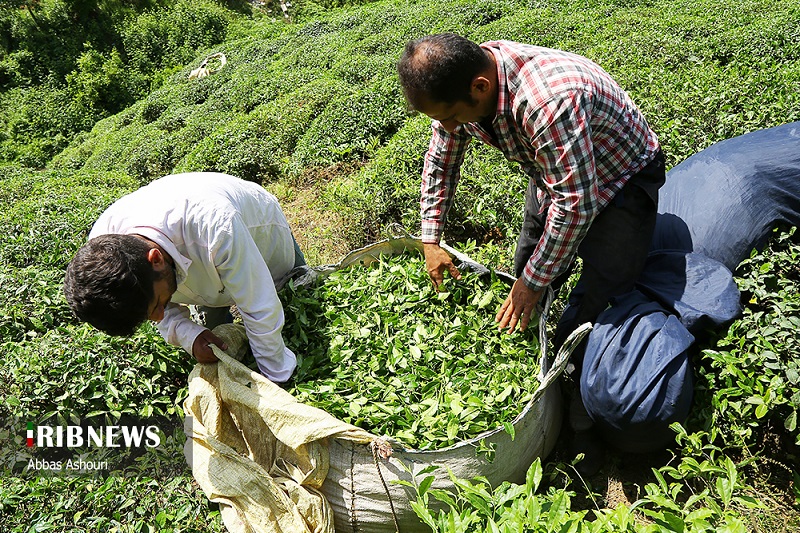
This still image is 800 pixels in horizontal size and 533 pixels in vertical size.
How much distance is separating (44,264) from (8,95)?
20388 mm

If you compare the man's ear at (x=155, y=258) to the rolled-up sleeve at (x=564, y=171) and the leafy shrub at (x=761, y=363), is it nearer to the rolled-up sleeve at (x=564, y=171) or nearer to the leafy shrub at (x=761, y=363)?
the rolled-up sleeve at (x=564, y=171)

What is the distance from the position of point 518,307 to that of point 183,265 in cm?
127

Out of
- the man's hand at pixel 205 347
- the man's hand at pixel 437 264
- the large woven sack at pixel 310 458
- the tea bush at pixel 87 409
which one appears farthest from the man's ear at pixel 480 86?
the tea bush at pixel 87 409

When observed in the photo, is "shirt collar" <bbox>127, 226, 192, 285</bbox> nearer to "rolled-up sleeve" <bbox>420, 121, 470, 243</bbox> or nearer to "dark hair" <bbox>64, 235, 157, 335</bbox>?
"dark hair" <bbox>64, 235, 157, 335</bbox>

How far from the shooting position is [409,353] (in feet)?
7.70

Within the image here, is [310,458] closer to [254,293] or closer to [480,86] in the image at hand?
[254,293]

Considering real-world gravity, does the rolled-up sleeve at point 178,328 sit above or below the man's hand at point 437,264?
below

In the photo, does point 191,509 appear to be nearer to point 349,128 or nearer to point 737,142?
point 737,142

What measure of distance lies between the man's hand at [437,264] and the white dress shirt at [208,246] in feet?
2.29

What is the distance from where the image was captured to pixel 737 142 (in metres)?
2.62

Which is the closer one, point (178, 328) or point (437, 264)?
point (178, 328)

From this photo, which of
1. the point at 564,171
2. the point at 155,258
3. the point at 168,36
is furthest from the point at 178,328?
the point at 168,36

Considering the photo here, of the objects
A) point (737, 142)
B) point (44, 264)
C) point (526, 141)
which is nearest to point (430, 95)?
point (526, 141)

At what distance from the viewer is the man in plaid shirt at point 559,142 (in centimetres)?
185
